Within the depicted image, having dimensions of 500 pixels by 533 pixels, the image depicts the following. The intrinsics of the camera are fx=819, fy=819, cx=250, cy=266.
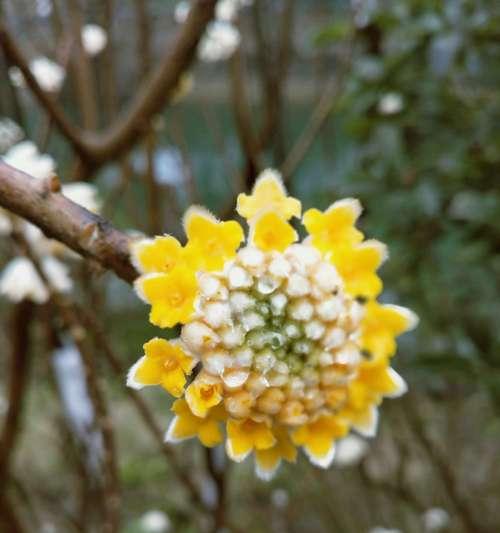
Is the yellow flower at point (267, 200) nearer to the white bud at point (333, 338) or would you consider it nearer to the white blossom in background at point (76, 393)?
the white bud at point (333, 338)

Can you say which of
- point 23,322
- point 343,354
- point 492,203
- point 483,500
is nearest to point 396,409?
point 483,500

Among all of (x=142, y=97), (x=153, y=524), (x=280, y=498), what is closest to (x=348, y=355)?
(x=142, y=97)

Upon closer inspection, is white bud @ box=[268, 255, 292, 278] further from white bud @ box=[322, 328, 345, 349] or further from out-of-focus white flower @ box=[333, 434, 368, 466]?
out-of-focus white flower @ box=[333, 434, 368, 466]

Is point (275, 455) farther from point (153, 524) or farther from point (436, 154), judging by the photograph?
point (153, 524)

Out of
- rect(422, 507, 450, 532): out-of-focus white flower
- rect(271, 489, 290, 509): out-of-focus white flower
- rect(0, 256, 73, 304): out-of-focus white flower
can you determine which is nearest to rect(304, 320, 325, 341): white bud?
rect(0, 256, 73, 304): out-of-focus white flower

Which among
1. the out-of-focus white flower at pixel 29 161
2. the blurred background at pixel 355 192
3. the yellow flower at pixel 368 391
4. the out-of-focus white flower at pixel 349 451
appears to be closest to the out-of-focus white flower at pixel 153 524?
the blurred background at pixel 355 192
